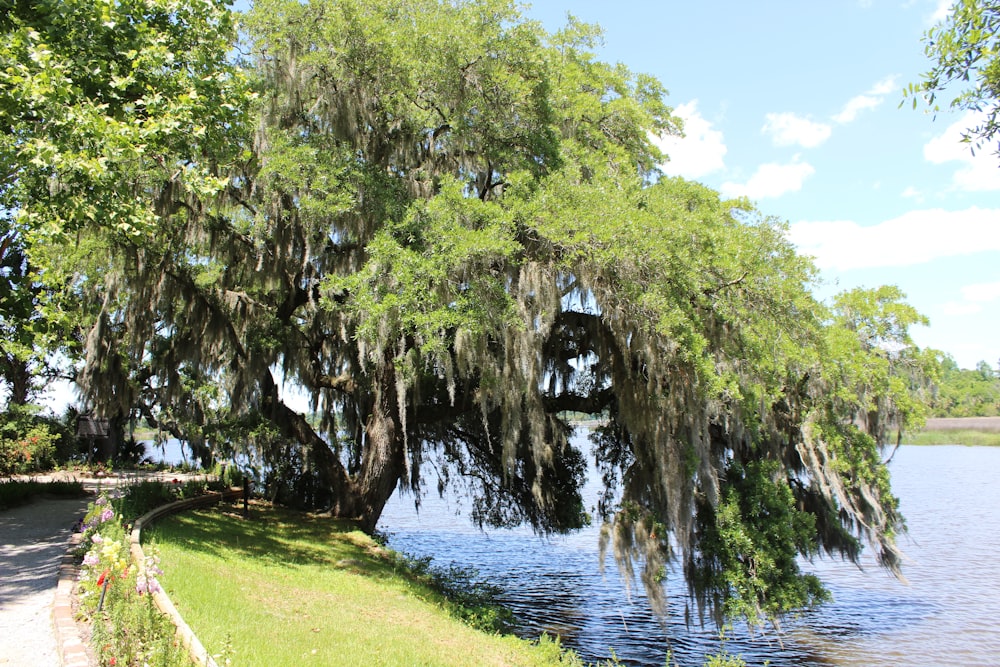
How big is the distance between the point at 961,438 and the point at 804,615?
214 ft

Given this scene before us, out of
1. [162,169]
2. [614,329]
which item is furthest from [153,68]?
[614,329]

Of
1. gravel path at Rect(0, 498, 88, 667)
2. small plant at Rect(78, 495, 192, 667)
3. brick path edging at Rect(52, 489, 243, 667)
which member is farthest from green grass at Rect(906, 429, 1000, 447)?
small plant at Rect(78, 495, 192, 667)

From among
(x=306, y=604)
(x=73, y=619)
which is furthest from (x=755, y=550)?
(x=73, y=619)

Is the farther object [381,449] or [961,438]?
[961,438]

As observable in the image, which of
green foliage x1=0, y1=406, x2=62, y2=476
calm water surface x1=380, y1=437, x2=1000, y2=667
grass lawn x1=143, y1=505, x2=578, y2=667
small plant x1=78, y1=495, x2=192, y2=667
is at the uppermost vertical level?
green foliage x1=0, y1=406, x2=62, y2=476

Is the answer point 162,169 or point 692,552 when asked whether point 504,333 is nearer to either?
point 692,552

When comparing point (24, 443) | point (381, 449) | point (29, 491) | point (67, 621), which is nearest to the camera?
point (67, 621)

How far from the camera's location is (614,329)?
959cm

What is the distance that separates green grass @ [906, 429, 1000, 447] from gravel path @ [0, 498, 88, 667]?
217 feet

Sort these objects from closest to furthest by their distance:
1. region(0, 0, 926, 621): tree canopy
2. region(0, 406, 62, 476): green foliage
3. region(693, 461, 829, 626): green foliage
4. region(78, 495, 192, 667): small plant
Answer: region(78, 495, 192, 667): small plant → region(0, 0, 926, 621): tree canopy → region(693, 461, 829, 626): green foliage → region(0, 406, 62, 476): green foliage

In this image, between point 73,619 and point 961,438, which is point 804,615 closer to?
point 73,619

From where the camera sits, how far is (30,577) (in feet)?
23.6

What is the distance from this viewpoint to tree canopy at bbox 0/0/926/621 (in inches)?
336

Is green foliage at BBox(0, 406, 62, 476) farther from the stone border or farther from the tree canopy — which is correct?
the stone border
